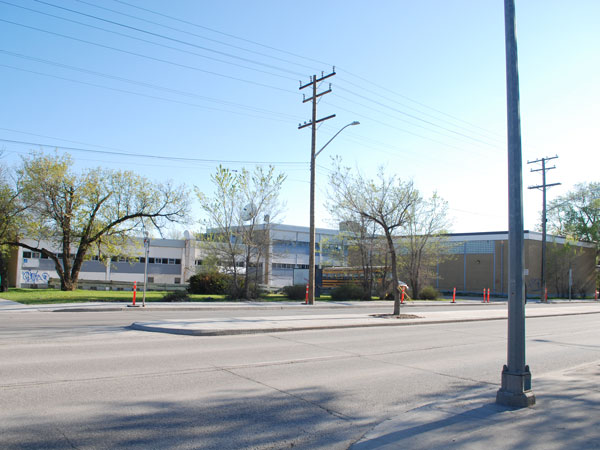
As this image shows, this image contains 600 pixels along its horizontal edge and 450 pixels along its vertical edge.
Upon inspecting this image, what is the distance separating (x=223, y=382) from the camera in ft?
24.2

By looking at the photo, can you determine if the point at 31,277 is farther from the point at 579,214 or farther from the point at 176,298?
the point at 579,214

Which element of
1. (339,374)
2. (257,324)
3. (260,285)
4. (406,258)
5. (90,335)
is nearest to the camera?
(339,374)

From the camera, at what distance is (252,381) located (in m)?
7.52

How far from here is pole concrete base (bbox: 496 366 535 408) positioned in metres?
6.16

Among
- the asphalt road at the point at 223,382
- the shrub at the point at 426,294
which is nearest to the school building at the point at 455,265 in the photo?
the shrub at the point at 426,294

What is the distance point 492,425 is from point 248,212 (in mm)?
24272

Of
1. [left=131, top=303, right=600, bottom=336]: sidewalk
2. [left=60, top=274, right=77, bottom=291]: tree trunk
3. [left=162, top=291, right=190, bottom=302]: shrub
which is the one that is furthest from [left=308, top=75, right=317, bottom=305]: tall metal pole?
[left=60, top=274, right=77, bottom=291]: tree trunk

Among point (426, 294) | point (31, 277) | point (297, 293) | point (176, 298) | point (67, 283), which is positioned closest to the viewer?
point (176, 298)

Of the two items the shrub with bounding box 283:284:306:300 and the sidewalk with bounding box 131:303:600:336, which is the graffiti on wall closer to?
the shrub with bounding box 283:284:306:300

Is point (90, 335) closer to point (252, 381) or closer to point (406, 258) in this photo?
point (252, 381)

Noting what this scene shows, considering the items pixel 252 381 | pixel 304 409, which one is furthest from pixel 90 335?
pixel 304 409

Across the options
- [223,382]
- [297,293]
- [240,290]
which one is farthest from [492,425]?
[297,293]

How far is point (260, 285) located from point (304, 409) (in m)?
26.6

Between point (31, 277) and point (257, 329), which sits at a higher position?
point (31, 277)
